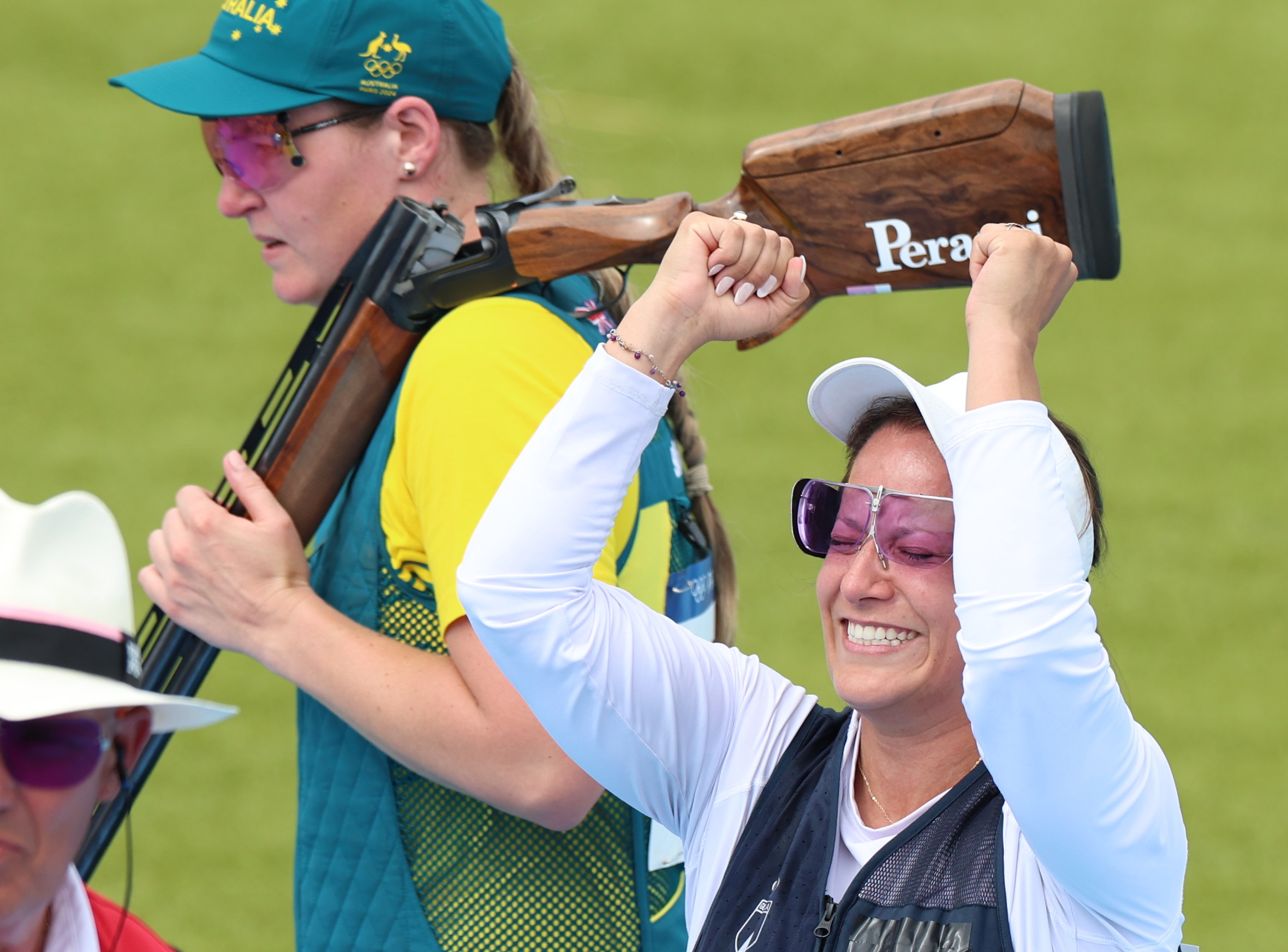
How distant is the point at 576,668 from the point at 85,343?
24.4 ft

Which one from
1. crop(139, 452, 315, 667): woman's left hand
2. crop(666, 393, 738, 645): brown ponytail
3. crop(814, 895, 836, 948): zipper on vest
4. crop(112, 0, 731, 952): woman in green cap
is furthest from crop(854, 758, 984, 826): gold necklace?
crop(139, 452, 315, 667): woman's left hand

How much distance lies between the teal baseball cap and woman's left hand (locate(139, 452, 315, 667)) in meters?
0.63

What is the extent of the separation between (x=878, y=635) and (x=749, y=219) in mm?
835

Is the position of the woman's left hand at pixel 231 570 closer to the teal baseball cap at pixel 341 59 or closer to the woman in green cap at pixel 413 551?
the woman in green cap at pixel 413 551

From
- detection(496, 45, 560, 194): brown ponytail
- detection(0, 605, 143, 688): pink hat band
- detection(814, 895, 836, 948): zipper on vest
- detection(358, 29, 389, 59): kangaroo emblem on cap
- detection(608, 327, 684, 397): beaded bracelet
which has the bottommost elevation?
detection(0, 605, 143, 688): pink hat band

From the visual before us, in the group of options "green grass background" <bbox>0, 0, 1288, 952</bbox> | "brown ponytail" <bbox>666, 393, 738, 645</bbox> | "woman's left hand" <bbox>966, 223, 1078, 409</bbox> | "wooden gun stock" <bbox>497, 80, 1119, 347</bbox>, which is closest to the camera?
"woman's left hand" <bbox>966, 223, 1078, 409</bbox>

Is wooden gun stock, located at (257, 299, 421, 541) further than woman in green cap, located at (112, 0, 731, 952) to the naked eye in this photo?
Yes

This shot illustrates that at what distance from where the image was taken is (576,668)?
2061 mm

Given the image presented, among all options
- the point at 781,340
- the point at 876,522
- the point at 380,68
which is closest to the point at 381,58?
the point at 380,68

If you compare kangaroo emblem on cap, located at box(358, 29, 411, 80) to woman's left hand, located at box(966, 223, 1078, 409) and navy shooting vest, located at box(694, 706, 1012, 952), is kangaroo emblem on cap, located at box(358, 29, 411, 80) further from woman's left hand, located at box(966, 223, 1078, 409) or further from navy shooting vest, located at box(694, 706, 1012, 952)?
navy shooting vest, located at box(694, 706, 1012, 952)

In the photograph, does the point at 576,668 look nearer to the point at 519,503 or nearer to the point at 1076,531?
the point at 519,503

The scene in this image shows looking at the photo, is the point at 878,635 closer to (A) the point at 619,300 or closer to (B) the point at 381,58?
(A) the point at 619,300

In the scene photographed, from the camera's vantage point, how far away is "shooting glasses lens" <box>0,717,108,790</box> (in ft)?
5.50

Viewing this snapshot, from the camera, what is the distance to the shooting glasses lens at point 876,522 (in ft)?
6.67
